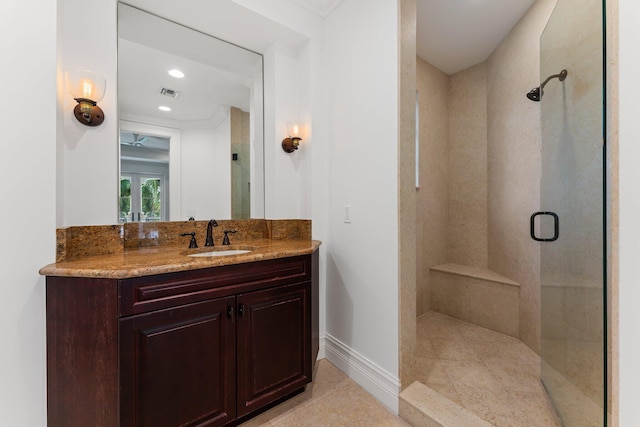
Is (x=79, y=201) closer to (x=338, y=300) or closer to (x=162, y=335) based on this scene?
(x=162, y=335)

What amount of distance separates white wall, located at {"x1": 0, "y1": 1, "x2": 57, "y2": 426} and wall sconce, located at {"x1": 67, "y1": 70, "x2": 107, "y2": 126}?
0.11 metres

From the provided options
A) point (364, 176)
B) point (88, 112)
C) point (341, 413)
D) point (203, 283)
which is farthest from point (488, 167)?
point (88, 112)

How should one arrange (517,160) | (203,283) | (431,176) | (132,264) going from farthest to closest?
(431,176) < (517,160) < (203,283) < (132,264)

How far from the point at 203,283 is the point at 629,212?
1.61 metres

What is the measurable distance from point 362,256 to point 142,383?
1.33m

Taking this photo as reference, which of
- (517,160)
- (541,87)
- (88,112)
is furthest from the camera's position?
(517,160)

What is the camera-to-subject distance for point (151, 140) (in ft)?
5.84

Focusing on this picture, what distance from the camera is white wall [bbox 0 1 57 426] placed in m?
1.15

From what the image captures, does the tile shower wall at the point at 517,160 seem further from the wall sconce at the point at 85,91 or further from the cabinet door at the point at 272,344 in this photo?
the wall sconce at the point at 85,91

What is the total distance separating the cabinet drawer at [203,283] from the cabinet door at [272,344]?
7 centimetres

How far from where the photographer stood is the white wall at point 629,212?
76 cm

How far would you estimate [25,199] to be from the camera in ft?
3.86

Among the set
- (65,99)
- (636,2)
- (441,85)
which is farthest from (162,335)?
(441,85)

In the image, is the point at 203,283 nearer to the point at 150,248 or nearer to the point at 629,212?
the point at 150,248
